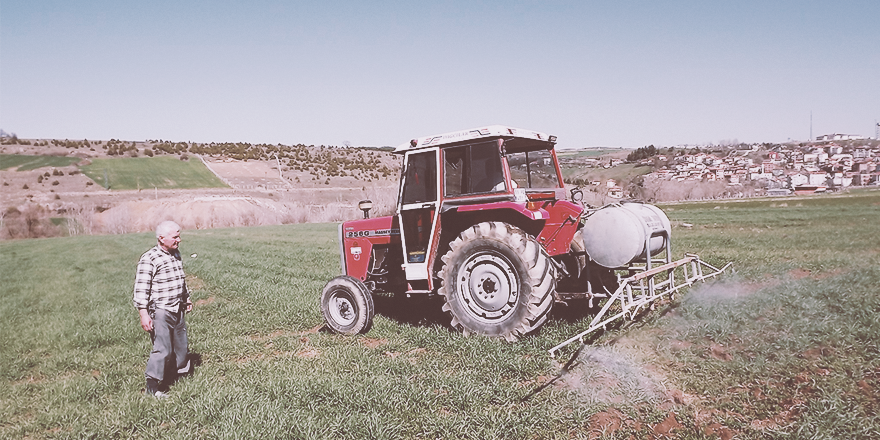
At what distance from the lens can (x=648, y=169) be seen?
9069 centimetres

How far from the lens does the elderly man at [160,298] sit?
4887mm

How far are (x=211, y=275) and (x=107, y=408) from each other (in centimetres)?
874

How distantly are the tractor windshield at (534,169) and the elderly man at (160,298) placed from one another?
4.20 m

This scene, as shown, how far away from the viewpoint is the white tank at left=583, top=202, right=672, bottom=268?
5.52 m

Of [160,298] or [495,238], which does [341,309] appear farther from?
[495,238]

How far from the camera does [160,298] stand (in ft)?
16.3

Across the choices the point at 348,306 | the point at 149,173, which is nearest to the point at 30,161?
the point at 149,173

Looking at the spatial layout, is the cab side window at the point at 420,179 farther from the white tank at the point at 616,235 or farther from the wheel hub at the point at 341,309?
the white tank at the point at 616,235

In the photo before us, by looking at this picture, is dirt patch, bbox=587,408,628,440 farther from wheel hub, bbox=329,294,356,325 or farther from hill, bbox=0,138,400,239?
hill, bbox=0,138,400,239

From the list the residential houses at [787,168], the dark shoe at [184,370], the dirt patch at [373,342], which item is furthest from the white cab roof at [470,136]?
the residential houses at [787,168]

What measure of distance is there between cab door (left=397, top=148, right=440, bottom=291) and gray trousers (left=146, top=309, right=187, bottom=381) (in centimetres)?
270

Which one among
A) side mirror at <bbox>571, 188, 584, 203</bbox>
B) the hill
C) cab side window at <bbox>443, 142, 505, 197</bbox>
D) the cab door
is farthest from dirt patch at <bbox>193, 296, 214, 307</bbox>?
the hill

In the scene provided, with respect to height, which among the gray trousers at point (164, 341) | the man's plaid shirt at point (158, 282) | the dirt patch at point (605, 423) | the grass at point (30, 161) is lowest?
the dirt patch at point (605, 423)

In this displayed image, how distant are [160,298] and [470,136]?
12.3 feet
